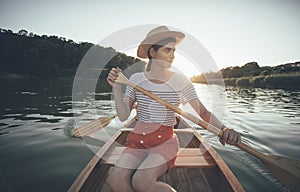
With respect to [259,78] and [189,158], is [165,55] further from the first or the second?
[259,78]

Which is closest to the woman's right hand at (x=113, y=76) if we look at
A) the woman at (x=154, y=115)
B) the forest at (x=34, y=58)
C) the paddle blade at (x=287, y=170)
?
the woman at (x=154, y=115)

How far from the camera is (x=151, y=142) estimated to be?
2.04 meters

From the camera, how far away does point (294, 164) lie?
2.66 metres

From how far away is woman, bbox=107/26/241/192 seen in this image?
1.83 metres

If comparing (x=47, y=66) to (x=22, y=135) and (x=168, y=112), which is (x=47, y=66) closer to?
(x=22, y=135)

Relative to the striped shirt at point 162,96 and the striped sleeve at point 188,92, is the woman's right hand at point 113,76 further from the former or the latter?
the striped sleeve at point 188,92

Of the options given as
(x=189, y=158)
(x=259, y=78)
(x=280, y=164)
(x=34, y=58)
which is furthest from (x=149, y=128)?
(x=34, y=58)

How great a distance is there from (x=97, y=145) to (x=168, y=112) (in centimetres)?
364

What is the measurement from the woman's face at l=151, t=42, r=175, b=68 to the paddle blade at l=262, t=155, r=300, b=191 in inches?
72.5

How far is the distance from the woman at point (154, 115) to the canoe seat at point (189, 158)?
81cm

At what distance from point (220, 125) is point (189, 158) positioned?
111 cm

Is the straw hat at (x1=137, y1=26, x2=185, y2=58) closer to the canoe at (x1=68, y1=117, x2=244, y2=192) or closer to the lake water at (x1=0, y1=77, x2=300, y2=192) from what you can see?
the canoe at (x1=68, y1=117, x2=244, y2=192)

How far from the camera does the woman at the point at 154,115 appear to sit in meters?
1.83

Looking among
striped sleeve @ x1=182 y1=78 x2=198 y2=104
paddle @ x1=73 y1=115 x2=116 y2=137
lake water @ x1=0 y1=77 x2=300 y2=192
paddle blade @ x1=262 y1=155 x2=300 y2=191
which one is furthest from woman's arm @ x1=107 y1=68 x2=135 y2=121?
paddle @ x1=73 y1=115 x2=116 y2=137
